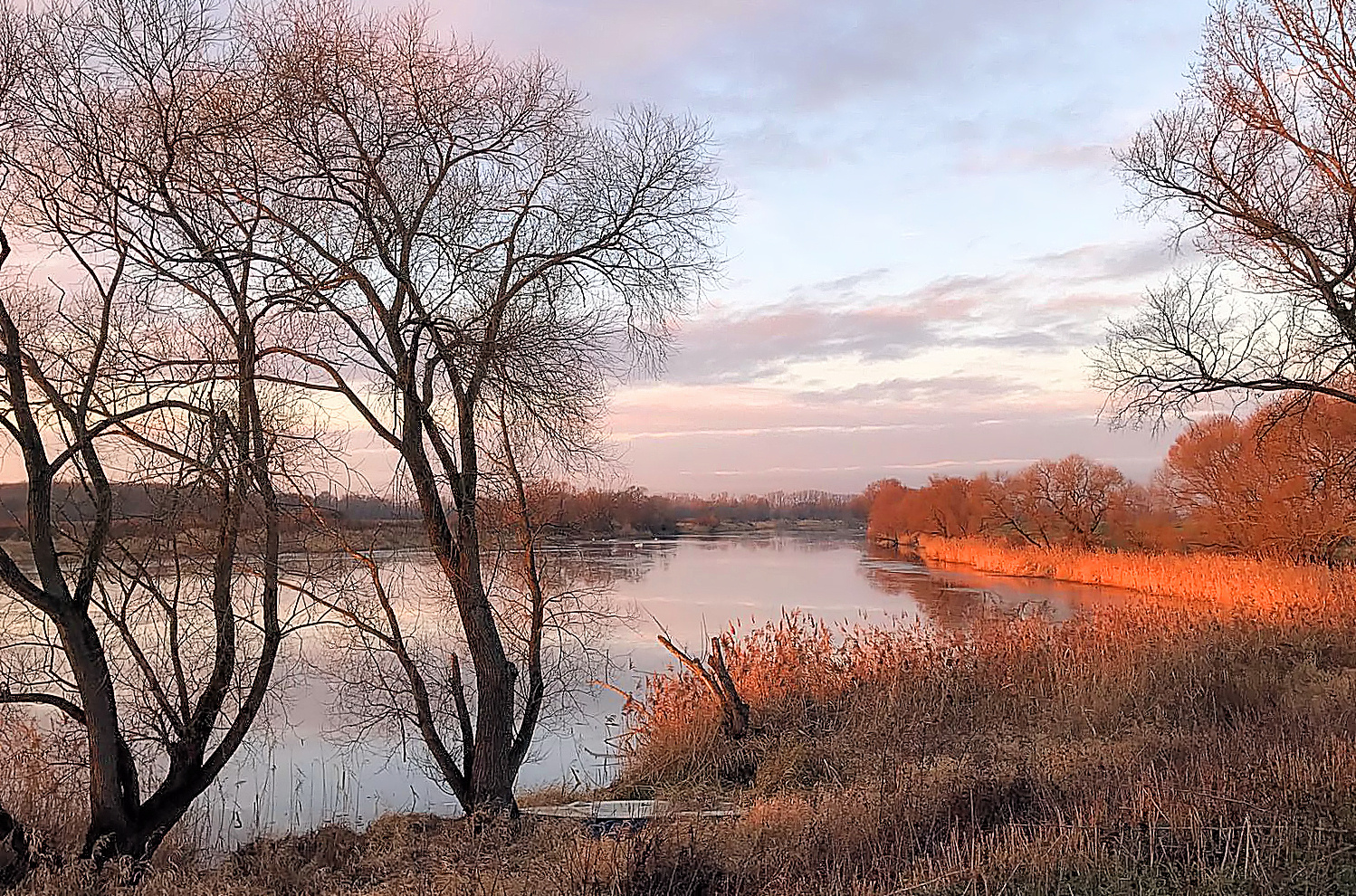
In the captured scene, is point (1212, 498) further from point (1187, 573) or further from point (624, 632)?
point (624, 632)

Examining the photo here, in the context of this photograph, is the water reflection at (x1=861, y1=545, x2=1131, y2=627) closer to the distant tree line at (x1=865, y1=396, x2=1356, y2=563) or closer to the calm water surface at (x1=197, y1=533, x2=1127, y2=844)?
the calm water surface at (x1=197, y1=533, x2=1127, y2=844)

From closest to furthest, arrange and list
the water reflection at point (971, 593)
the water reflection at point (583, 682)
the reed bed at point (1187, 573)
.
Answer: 1. the water reflection at point (583, 682)
2. the reed bed at point (1187, 573)
3. the water reflection at point (971, 593)

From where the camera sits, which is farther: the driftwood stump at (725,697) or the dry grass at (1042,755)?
the driftwood stump at (725,697)

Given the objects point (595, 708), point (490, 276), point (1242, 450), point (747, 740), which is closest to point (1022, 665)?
point (747, 740)

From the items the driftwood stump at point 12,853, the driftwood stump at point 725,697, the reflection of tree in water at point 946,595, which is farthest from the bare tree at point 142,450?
the reflection of tree in water at point 946,595

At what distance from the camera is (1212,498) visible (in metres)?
25.4

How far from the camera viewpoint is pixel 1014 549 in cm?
3366

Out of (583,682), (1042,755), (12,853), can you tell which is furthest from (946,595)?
(12,853)

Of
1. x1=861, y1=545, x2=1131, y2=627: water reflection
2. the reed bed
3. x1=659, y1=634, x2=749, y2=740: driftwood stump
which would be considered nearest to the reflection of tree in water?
x1=861, y1=545, x2=1131, y2=627: water reflection

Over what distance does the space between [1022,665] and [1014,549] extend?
22.5 metres

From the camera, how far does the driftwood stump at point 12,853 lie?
658 cm

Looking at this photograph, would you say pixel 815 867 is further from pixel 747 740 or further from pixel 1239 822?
pixel 747 740

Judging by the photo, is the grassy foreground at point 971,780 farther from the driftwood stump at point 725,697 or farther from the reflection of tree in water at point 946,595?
the reflection of tree in water at point 946,595

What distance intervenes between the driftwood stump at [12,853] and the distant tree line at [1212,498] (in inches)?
591
